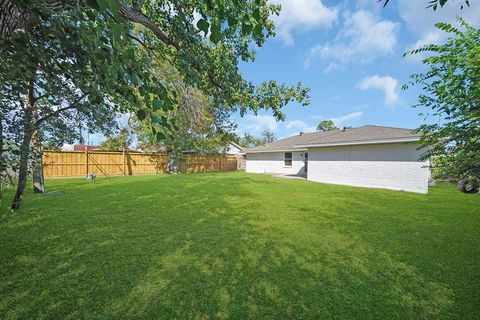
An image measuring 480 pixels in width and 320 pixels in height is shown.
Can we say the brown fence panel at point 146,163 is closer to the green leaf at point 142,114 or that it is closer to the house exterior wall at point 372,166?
the house exterior wall at point 372,166

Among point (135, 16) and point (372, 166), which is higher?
point (135, 16)

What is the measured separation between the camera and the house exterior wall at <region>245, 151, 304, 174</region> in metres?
21.3

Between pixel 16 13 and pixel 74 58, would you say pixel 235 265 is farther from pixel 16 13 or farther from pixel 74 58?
pixel 16 13

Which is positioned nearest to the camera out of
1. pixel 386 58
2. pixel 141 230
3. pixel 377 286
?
pixel 377 286

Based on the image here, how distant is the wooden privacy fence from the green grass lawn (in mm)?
9153

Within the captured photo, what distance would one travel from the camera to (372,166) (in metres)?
13.3

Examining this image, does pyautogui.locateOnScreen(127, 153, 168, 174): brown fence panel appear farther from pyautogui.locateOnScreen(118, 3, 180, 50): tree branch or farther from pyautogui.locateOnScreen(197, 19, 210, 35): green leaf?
pyautogui.locateOnScreen(197, 19, 210, 35): green leaf

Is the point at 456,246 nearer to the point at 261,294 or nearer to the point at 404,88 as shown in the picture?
the point at 404,88

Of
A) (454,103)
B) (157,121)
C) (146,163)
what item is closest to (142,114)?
(157,121)

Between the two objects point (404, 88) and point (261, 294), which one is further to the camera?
point (404, 88)

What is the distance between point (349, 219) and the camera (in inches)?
241

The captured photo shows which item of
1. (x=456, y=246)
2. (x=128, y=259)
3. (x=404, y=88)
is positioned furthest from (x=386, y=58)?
(x=128, y=259)

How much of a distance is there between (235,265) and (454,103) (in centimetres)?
394

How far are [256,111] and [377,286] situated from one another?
3106 millimetres
